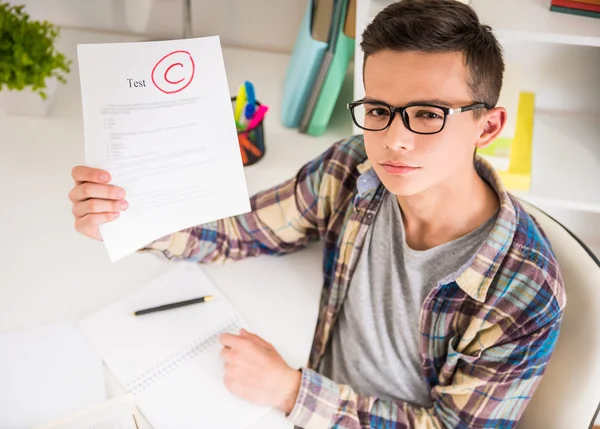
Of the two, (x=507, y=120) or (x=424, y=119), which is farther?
(x=507, y=120)

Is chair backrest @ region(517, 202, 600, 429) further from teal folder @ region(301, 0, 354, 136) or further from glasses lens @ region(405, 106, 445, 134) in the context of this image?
teal folder @ region(301, 0, 354, 136)

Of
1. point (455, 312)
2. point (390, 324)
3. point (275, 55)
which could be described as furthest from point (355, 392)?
point (275, 55)

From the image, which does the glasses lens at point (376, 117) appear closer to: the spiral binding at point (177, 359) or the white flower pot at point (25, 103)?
the spiral binding at point (177, 359)

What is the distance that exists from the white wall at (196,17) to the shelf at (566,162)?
70 centimetres

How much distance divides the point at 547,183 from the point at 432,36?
682mm

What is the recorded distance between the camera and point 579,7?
1167 millimetres

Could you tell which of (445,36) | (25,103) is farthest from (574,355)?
(25,103)

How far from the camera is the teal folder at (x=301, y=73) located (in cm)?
135

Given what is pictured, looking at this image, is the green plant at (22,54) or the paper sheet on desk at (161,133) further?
the green plant at (22,54)

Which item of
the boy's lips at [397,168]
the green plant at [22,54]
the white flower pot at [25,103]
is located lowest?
the boy's lips at [397,168]

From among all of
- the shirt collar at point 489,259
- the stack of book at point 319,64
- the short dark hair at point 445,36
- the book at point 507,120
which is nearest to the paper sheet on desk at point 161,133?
the short dark hair at point 445,36

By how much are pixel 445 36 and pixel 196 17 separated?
0.88 metres

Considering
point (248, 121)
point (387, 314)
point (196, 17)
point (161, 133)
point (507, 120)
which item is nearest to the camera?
point (161, 133)

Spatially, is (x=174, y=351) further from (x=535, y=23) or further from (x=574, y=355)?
(x=535, y=23)
